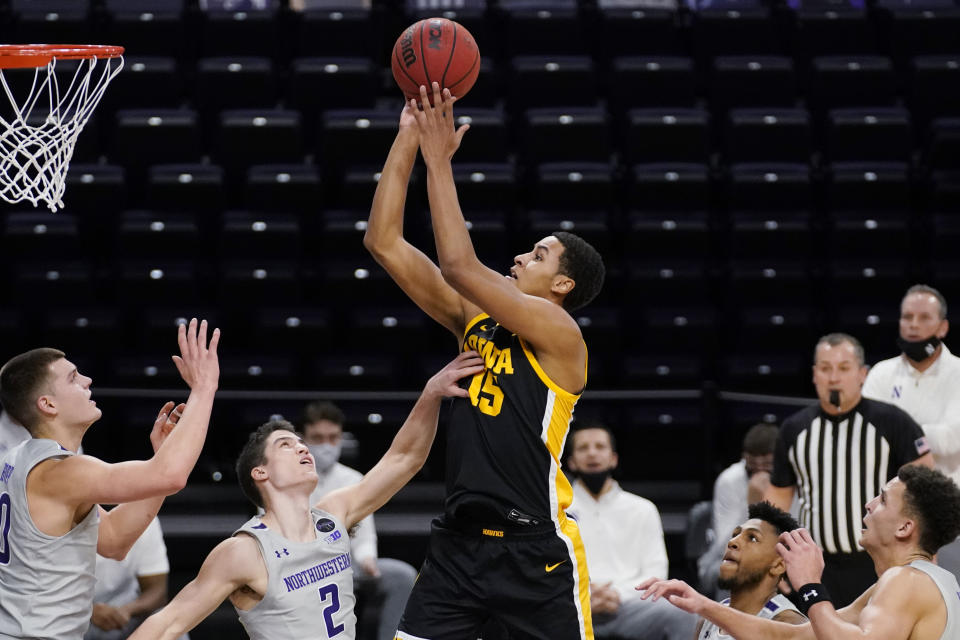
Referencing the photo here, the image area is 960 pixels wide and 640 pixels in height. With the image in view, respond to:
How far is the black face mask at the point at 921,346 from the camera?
5746mm

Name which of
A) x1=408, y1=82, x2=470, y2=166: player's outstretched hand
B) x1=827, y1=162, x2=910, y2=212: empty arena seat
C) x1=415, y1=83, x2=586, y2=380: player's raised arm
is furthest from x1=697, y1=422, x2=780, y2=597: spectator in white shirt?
x1=408, y1=82, x2=470, y2=166: player's outstretched hand

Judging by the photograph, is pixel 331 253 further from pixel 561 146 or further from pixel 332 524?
pixel 332 524

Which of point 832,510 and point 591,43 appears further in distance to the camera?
point 591,43

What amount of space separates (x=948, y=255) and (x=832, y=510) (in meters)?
3.36

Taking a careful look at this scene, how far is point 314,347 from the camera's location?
773cm

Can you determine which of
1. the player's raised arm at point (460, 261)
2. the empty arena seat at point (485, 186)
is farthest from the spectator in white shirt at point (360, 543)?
the player's raised arm at point (460, 261)

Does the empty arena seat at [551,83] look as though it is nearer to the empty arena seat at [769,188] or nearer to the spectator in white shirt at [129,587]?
the empty arena seat at [769,188]

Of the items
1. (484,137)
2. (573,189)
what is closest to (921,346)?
(573,189)

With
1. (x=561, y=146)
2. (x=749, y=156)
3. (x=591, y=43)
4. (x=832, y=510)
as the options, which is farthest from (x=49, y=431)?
(x=591, y=43)

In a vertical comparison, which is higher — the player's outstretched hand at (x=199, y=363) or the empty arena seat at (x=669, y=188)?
the empty arena seat at (x=669, y=188)

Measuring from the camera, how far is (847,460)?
5.47 m

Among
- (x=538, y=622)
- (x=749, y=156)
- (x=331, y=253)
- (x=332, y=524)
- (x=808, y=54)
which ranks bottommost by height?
(x=538, y=622)

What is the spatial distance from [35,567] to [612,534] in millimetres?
3362

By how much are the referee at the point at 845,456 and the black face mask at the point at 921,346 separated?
39 centimetres
